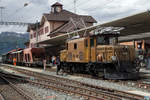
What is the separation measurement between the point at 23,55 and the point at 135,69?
2285 centimetres

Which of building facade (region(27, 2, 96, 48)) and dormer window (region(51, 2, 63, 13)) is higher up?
dormer window (region(51, 2, 63, 13))

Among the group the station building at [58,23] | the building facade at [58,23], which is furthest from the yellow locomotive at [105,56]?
the building facade at [58,23]

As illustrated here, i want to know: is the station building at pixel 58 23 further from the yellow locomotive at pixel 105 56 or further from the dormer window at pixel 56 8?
the yellow locomotive at pixel 105 56

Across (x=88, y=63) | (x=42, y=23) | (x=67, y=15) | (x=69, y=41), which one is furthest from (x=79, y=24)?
(x=88, y=63)

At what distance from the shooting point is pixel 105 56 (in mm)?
14367

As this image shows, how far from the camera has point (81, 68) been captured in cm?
1762

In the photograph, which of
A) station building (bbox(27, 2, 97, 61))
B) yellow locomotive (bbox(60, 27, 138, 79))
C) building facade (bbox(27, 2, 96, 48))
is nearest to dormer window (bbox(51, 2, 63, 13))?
station building (bbox(27, 2, 97, 61))

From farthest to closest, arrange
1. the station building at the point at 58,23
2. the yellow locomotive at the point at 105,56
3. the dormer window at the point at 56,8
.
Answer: the dormer window at the point at 56,8 → the station building at the point at 58,23 → the yellow locomotive at the point at 105,56

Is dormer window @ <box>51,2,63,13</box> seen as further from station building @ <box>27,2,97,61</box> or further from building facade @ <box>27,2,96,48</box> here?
building facade @ <box>27,2,96,48</box>

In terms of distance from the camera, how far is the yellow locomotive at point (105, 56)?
14.0 metres

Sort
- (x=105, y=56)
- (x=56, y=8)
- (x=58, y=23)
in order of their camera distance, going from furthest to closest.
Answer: (x=56, y=8) → (x=58, y=23) → (x=105, y=56)

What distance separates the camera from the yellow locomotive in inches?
551

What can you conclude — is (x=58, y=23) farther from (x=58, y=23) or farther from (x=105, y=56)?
(x=105, y=56)

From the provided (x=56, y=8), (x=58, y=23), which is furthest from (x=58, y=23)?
(x=56, y=8)
